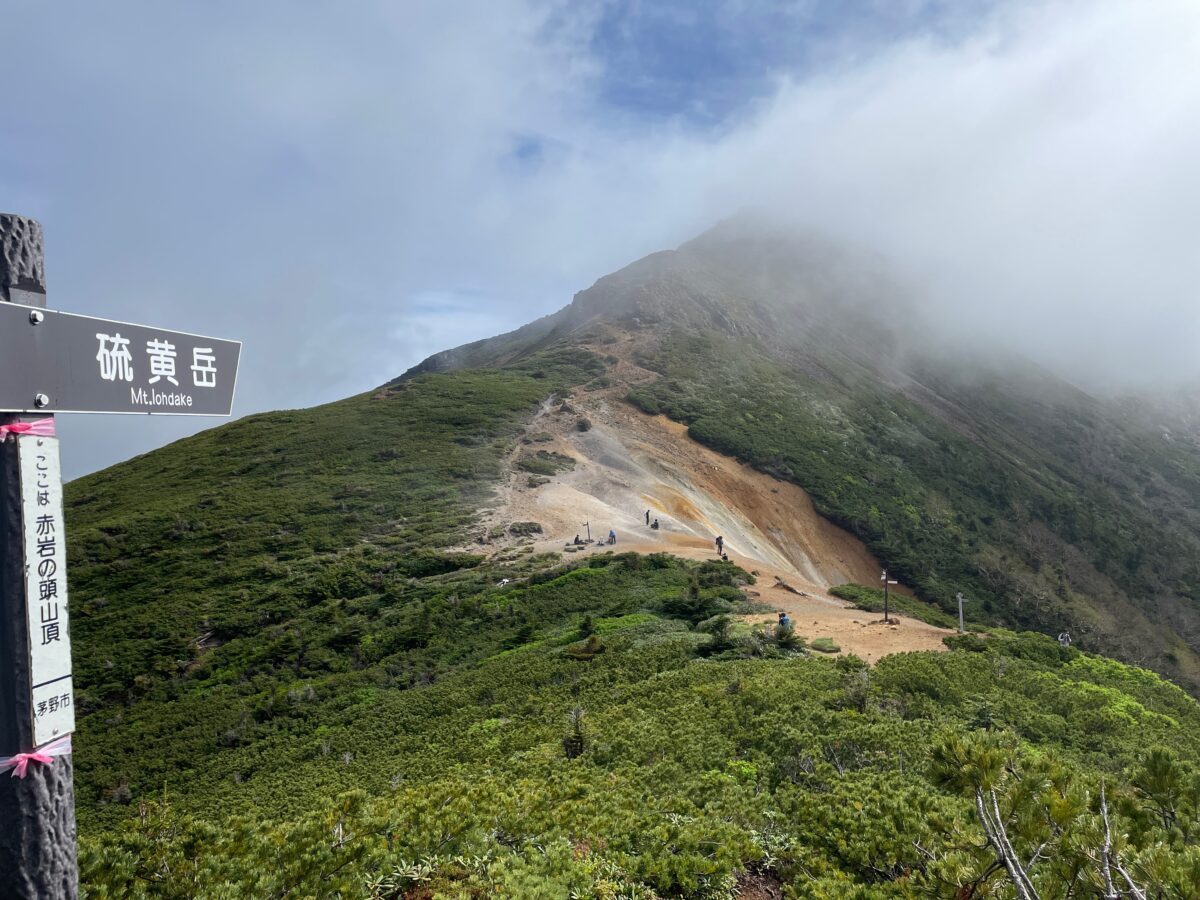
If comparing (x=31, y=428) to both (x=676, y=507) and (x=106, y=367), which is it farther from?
(x=676, y=507)

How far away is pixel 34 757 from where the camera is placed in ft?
8.27

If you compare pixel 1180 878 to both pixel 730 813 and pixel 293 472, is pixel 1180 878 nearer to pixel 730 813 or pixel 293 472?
pixel 730 813

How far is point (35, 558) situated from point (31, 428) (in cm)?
49

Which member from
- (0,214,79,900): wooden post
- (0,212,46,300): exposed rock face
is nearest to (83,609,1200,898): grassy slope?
(0,214,79,900): wooden post

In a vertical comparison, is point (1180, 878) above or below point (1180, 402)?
below

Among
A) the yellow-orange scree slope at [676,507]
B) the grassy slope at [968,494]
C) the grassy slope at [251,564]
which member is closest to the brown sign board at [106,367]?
the grassy slope at [251,564]

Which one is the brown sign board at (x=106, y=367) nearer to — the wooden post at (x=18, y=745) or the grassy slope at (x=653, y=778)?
the wooden post at (x=18, y=745)

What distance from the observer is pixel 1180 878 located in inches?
112

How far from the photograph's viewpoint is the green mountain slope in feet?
13.9

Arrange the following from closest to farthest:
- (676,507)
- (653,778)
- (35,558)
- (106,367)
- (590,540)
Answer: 1. (35,558)
2. (106,367)
3. (653,778)
4. (590,540)
5. (676,507)

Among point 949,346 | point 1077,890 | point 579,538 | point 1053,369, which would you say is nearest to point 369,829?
point 1077,890

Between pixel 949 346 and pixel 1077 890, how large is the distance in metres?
100

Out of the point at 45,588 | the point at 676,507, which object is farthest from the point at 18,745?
the point at 676,507

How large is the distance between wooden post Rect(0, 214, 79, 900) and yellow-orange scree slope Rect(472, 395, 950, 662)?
1754 centimetres
